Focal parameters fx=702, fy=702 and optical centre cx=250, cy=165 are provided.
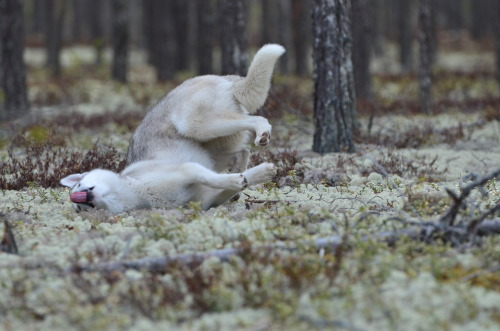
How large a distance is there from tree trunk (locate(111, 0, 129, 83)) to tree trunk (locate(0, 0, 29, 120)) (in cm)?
752

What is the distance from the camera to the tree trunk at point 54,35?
2816 cm

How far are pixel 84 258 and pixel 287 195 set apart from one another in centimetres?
285

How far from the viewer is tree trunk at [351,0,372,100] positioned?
18344 mm

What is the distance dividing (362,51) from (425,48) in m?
3.96

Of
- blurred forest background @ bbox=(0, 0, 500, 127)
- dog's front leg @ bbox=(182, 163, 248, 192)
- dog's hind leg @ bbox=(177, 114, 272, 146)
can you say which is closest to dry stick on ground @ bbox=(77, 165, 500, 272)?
dog's front leg @ bbox=(182, 163, 248, 192)

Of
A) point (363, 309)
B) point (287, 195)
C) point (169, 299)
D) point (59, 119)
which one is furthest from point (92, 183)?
point (59, 119)

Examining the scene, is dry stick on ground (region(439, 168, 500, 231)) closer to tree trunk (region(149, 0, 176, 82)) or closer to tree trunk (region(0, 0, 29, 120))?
tree trunk (region(0, 0, 29, 120))

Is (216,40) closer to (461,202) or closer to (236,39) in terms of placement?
(236,39)

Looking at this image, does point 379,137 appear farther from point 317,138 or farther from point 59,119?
point 59,119

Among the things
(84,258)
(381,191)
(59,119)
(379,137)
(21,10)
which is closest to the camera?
(84,258)

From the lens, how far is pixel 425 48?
15.3 meters

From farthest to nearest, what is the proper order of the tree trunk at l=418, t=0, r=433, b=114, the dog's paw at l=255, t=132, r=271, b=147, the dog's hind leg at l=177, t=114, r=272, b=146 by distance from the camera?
1. the tree trunk at l=418, t=0, r=433, b=114
2. the dog's hind leg at l=177, t=114, r=272, b=146
3. the dog's paw at l=255, t=132, r=271, b=147

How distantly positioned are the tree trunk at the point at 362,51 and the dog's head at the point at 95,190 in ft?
39.1

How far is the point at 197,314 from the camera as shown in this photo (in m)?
4.25
